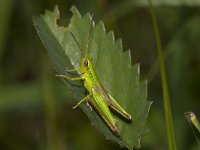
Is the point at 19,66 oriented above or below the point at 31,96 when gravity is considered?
above

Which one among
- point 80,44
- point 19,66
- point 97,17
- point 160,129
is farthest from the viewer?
point 19,66

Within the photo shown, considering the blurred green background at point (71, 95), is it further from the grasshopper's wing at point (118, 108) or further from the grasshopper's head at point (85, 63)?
the grasshopper's wing at point (118, 108)

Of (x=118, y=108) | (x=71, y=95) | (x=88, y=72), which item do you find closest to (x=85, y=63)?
(x=88, y=72)

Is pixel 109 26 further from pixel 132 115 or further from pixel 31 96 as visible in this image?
pixel 132 115

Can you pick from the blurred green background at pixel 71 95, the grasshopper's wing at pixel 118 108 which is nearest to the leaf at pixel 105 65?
the grasshopper's wing at pixel 118 108

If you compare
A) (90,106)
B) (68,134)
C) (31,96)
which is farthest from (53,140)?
(90,106)

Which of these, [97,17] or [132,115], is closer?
[132,115]

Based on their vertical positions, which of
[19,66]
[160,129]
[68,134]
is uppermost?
[19,66]

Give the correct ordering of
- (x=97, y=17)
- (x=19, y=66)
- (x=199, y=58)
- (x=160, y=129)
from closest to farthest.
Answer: (x=160, y=129)
(x=97, y=17)
(x=199, y=58)
(x=19, y=66)
